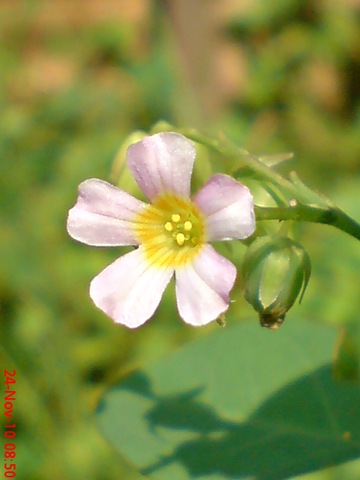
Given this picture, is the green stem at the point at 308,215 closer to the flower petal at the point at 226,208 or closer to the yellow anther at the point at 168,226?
the flower petal at the point at 226,208

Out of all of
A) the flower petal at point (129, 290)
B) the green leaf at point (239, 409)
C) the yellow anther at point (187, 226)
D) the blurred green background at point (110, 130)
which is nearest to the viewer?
the flower petal at point (129, 290)

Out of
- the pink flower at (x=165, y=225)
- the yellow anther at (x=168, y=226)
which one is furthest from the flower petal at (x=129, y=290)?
the yellow anther at (x=168, y=226)

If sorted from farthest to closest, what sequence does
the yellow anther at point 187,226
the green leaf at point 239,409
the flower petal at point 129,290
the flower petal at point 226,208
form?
the green leaf at point 239,409 < the yellow anther at point 187,226 < the flower petal at point 129,290 < the flower petal at point 226,208

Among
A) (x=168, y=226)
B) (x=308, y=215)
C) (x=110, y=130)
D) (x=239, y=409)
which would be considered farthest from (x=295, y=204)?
(x=110, y=130)

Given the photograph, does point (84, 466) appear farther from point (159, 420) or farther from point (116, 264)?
point (116, 264)

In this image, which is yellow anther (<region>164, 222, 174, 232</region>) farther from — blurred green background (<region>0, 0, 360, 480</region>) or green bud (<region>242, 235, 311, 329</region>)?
blurred green background (<region>0, 0, 360, 480</region>)

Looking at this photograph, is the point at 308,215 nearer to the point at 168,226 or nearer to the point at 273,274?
the point at 273,274
